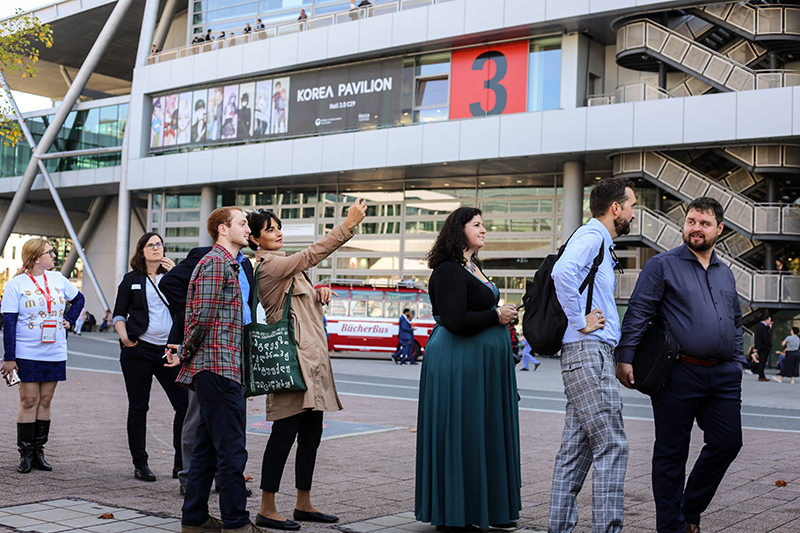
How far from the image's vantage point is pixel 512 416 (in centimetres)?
511

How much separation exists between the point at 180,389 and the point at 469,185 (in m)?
28.8

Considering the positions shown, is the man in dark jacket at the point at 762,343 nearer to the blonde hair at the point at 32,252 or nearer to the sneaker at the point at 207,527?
the blonde hair at the point at 32,252

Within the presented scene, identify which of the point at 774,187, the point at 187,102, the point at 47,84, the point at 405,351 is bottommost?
the point at 405,351

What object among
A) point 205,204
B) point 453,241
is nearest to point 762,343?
point 453,241

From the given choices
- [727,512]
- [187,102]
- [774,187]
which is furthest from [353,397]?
[187,102]

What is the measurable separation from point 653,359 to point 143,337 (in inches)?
159

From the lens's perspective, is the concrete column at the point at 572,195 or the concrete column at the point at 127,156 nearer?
the concrete column at the point at 572,195

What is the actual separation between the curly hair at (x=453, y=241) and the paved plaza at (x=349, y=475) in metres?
1.63

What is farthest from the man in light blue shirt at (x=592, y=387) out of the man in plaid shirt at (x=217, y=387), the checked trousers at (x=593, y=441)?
the man in plaid shirt at (x=217, y=387)

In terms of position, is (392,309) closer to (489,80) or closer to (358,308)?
(358,308)

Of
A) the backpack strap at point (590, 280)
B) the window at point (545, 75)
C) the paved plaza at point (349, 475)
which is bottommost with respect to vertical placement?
the paved plaza at point (349, 475)

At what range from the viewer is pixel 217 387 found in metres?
4.74

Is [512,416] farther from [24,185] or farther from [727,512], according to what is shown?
[24,185]

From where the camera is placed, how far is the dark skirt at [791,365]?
21.9 m
